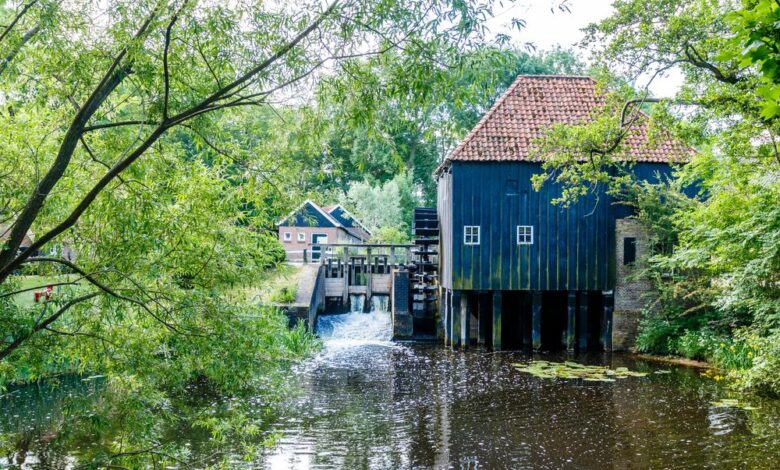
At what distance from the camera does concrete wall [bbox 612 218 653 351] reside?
17641 mm

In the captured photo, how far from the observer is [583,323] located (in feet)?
60.2

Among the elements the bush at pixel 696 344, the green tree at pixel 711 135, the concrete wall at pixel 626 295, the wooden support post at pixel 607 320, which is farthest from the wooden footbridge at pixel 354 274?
the green tree at pixel 711 135

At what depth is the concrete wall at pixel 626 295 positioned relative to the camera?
17.6 metres

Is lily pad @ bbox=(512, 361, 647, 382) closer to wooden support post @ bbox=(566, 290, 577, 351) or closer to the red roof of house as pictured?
wooden support post @ bbox=(566, 290, 577, 351)

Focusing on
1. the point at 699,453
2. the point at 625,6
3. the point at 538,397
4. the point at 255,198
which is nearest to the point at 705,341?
the point at 538,397

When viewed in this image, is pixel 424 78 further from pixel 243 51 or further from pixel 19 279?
pixel 19 279

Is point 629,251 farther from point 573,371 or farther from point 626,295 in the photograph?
point 573,371

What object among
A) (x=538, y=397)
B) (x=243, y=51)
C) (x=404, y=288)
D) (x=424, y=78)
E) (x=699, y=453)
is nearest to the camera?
(x=424, y=78)

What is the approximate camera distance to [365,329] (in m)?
21.1

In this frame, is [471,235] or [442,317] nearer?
[471,235]

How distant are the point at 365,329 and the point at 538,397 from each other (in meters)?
9.18

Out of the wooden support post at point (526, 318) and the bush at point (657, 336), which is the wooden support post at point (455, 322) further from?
the bush at point (657, 336)

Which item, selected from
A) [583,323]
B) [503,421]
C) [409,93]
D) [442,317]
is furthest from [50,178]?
[442,317]

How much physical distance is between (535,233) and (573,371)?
4238 millimetres
